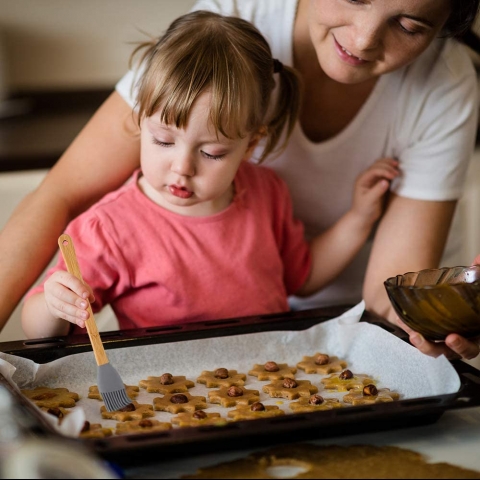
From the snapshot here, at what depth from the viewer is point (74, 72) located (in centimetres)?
273

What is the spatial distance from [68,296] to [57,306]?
0.03 metres

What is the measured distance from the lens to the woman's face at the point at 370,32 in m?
1.12

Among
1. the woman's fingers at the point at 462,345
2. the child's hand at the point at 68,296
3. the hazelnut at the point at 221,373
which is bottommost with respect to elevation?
the hazelnut at the point at 221,373

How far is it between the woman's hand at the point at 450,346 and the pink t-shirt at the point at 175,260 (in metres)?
0.39

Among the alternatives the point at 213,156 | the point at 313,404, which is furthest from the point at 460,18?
the point at 313,404

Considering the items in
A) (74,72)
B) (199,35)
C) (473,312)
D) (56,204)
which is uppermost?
(199,35)

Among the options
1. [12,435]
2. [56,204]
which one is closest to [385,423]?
[12,435]

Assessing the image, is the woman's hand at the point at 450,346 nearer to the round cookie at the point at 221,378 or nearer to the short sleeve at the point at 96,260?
the round cookie at the point at 221,378

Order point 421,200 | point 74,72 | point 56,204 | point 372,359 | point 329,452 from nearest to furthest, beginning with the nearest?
point 329,452 < point 372,359 < point 56,204 < point 421,200 < point 74,72

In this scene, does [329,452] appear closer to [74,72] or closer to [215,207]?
[215,207]

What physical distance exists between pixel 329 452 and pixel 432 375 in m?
0.23

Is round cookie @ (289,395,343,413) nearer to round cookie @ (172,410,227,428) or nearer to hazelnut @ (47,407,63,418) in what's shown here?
round cookie @ (172,410,227,428)

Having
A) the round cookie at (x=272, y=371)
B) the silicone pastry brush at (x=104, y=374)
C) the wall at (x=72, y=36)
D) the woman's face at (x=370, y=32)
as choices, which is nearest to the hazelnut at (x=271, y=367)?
the round cookie at (x=272, y=371)

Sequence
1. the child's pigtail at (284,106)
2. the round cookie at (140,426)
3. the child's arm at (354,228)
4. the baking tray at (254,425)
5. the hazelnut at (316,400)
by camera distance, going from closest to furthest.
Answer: the baking tray at (254,425) < the round cookie at (140,426) < the hazelnut at (316,400) < the child's pigtail at (284,106) < the child's arm at (354,228)
